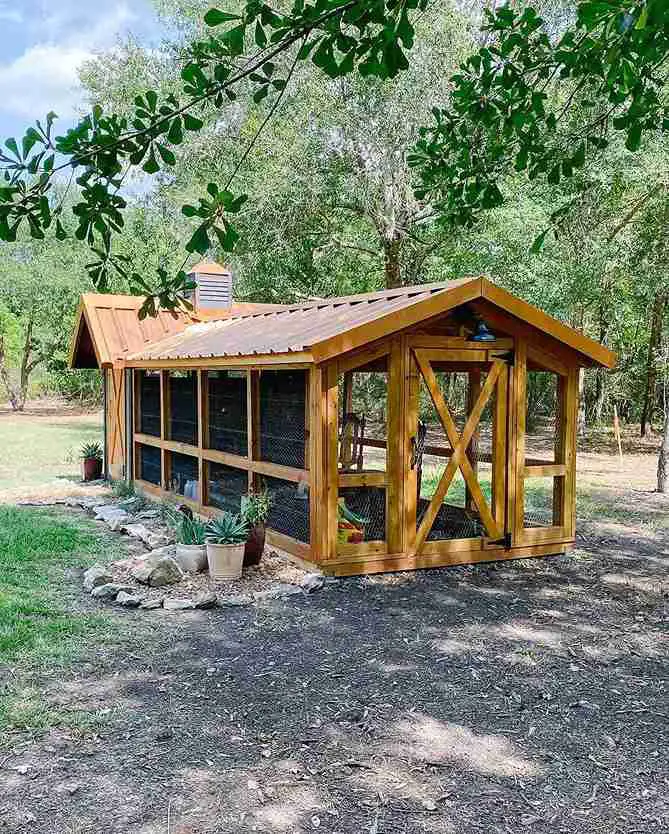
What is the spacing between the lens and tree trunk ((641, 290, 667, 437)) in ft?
59.7

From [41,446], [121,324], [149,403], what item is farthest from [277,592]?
[41,446]

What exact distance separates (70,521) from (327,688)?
5671mm

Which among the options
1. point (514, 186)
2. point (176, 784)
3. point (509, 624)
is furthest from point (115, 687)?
point (514, 186)

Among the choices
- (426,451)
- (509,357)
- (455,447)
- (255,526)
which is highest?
(509,357)

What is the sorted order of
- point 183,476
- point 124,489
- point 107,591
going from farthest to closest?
1. point 124,489
2. point 183,476
3. point 107,591

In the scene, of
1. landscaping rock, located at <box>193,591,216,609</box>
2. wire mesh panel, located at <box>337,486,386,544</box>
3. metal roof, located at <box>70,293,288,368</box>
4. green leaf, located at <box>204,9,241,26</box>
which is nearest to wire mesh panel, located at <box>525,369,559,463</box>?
metal roof, located at <box>70,293,288,368</box>

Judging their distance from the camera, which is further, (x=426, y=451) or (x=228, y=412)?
(x=228, y=412)

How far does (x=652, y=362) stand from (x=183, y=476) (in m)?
13.9

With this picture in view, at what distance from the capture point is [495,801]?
10.8 ft

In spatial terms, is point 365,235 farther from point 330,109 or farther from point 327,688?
point 327,688

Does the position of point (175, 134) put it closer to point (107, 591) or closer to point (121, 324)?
point (107, 591)

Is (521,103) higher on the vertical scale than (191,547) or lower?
higher

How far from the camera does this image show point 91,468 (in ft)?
41.8

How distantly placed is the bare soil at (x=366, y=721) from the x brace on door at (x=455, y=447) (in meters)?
0.90
